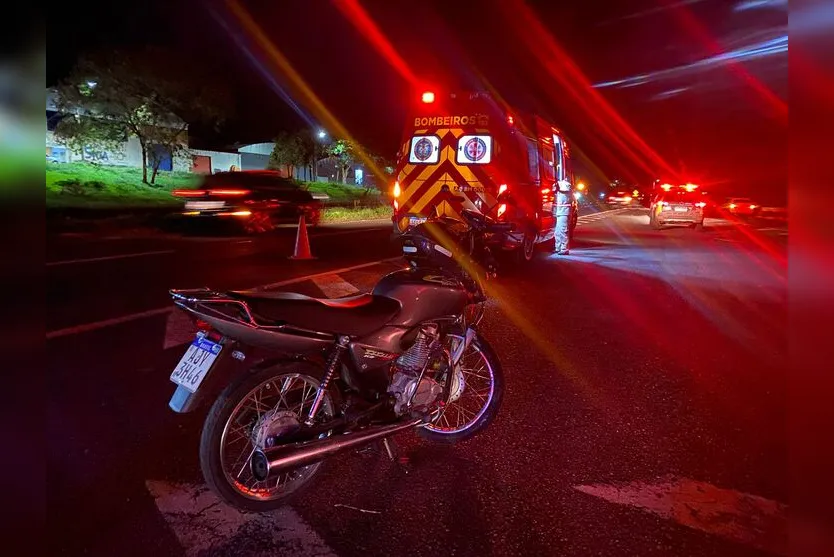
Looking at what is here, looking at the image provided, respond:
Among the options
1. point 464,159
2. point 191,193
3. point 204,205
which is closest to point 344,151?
point 191,193

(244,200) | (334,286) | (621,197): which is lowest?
(334,286)

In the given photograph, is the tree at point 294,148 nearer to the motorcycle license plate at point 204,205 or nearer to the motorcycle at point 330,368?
the motorcycle license plate at point 204,205

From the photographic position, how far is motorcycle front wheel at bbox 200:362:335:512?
2.81 metres

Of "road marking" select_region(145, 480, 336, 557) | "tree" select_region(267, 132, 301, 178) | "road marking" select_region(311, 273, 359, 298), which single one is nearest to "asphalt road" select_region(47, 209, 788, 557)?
"road marking" select_region(145, 480, 336, 557)

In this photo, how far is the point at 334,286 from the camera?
8.75 metres

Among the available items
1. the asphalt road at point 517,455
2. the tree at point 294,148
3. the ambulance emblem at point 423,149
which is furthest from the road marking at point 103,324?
the tree at point 294,148

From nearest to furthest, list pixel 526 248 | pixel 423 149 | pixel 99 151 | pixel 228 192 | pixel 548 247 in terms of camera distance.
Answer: pixel 423 149, pixel 526 248, pixel 548 247, pixel 228 192, pixel 99 151

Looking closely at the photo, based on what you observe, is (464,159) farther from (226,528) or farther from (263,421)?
(226,528)

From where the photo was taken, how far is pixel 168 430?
12.7 feet

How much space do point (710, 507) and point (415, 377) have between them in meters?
1.69

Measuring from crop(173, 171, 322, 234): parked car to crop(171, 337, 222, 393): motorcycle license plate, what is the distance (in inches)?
480

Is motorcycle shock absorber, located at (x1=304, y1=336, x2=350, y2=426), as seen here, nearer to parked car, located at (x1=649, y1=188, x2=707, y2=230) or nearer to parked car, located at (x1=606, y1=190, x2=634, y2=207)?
parked car, located at (x1=649, y1=188, x2=707, y2=230)
